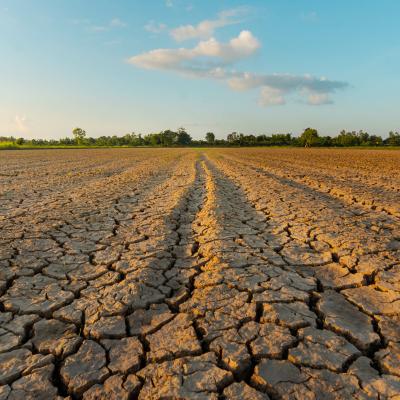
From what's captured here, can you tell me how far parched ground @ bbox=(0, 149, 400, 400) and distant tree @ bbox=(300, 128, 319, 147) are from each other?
8295cm

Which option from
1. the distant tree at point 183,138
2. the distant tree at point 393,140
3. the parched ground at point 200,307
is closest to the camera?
the parched ground at point 200,307

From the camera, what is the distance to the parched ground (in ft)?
5.16

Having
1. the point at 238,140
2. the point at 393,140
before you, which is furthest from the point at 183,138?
the point at 393,140

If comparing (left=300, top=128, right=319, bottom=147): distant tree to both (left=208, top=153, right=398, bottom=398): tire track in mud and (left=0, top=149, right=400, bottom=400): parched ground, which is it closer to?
(left=0, top=149, right=400, bottom=400): parched ground

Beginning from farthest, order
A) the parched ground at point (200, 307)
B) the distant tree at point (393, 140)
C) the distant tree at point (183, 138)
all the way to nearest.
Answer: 1. the distant tree at point (183, 138)
2. the distant tree at point (393, 140)
3. the parched ground at point (200, 307)

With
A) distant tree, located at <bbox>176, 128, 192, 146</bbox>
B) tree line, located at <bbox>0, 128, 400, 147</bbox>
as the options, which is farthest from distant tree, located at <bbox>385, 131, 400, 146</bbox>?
distant tree, located at <bbox>176, 128, 192, 146</bbox>

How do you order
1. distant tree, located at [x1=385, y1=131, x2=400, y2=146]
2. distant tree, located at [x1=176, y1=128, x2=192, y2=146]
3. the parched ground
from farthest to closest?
distant tree, located at [x1=176, y1=128, x2=192, y2=146] → distant tree, located at [x1=385, y1=131, x2=400, y2=146] → the parched ground

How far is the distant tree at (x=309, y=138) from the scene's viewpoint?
269 feet

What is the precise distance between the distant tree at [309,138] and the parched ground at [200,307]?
82.9 m

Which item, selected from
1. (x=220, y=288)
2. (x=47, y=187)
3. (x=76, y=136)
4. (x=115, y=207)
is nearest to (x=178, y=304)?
(x=220, y=288)

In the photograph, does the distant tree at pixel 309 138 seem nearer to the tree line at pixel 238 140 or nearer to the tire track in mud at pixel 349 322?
the tree line at pixel 238 140

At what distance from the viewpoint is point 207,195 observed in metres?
6.61

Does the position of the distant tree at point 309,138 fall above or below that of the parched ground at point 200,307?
above

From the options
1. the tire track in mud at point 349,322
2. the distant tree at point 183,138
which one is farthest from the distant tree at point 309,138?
the tire track in mud at point 349,322
